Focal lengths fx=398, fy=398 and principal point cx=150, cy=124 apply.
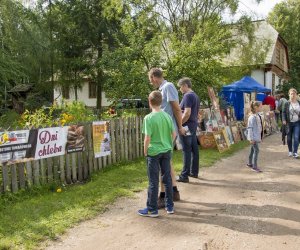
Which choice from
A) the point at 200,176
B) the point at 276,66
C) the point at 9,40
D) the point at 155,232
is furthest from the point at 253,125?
the point at 276,66

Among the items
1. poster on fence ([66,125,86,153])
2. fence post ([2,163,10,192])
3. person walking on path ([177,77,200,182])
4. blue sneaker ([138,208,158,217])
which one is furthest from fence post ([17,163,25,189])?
person walking on path ([177,77,200,182])

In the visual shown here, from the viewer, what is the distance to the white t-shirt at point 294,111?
10.0 metres

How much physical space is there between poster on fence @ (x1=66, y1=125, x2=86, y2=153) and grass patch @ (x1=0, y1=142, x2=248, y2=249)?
2.17ft

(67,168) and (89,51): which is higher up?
(89,51)

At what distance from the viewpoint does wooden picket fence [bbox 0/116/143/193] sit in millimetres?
6312

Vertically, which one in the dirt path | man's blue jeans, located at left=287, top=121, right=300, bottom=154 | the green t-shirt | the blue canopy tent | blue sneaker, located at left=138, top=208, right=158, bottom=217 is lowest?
the dirt path

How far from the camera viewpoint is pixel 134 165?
895 cm

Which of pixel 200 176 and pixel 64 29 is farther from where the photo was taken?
pixel 64 29

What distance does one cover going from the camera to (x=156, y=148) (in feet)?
17.1

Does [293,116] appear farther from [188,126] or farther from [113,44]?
[113,44]

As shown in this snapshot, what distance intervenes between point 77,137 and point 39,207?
2.02 meters

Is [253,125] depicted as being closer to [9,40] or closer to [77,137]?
[77,137]

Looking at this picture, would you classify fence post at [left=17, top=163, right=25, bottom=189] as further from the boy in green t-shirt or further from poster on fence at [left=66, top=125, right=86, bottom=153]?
the boy in green t-shirt

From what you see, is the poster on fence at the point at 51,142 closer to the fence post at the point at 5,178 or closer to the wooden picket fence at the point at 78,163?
the wooden picket fence at the point at 78,163
